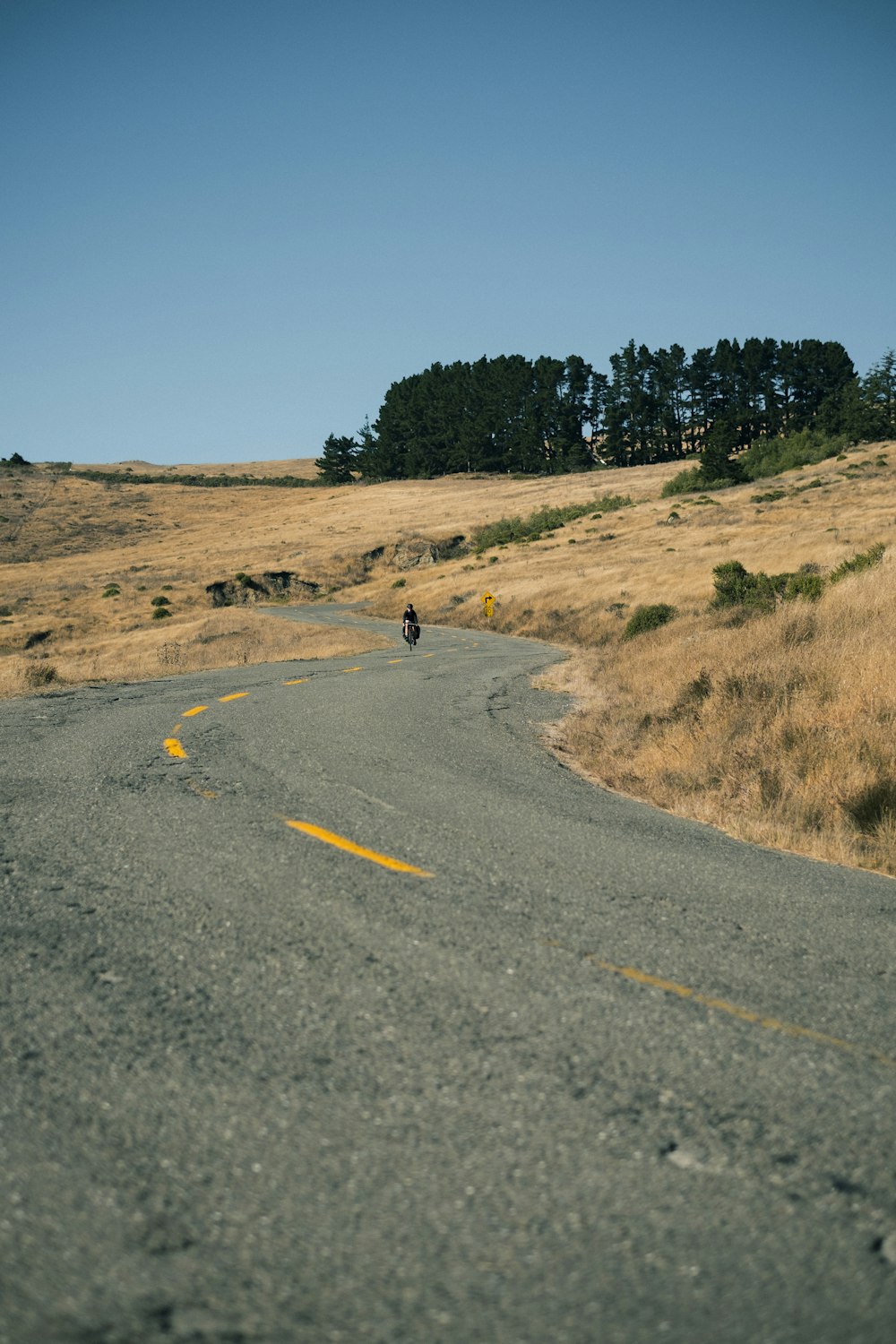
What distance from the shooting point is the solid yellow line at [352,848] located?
6383mm

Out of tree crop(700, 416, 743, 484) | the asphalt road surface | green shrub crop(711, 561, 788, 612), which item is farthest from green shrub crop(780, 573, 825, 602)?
tree crop(700, 416, 743, 484)

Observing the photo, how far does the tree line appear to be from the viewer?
112562mm

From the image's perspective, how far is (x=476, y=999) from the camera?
4.27m

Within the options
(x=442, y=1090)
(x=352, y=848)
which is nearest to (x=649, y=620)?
(x=352, y=848)

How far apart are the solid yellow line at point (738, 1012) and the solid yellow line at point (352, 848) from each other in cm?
189

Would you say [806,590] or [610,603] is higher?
[806,590]

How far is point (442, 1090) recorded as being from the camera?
3.50m

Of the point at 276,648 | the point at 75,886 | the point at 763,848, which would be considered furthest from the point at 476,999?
the point at 276,648

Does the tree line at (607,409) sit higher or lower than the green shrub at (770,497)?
higher

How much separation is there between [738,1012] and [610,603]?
34.8 metres

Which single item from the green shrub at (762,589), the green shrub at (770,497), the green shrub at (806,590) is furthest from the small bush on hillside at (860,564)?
the green shrub at (770,497)

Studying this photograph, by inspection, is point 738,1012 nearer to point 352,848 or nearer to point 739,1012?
point 739,1012

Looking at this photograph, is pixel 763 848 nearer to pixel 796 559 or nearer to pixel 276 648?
pixel 276 648

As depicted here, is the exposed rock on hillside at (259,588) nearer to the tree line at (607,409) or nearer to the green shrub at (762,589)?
the green shrub at (762,589)
